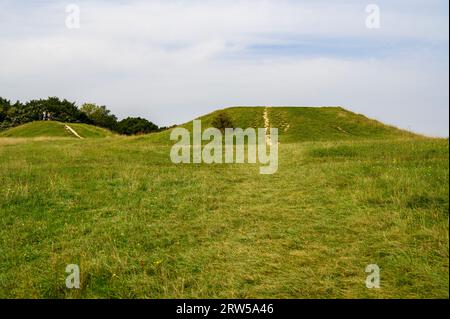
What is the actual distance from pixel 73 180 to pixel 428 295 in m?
13.9

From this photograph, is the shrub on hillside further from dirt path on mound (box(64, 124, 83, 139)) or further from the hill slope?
the hill slope

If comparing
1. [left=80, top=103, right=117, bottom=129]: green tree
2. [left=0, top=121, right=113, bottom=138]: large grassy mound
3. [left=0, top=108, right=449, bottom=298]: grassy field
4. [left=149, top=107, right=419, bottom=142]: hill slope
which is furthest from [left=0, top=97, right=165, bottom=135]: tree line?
[left=0, top=108, right=449, bottom=298]: grassy field

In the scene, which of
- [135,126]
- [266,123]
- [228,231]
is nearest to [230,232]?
[228,231]

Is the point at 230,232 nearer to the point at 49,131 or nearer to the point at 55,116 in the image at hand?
the point at 49,131

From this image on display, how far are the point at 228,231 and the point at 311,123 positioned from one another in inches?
1530

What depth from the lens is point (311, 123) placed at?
4709 centimetres

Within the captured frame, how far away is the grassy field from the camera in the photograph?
725cm

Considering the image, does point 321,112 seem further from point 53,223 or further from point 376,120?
point 53,223

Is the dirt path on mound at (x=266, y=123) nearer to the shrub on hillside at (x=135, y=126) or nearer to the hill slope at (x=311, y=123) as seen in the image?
the hill slope at (x=311, y=123)

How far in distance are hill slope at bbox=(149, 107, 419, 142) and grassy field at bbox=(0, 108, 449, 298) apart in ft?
79.7

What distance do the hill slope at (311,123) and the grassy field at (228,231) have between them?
24.3 meters

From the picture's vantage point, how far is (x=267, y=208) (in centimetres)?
1198

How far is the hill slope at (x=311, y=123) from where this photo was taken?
4269 centimetres
